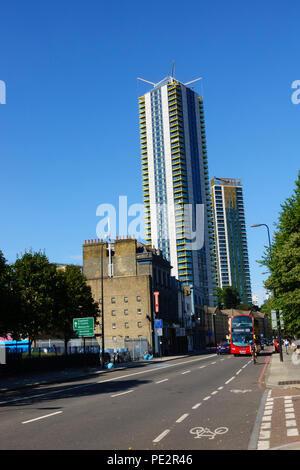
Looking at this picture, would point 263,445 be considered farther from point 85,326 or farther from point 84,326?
point 84,326

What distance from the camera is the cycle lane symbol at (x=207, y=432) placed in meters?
9.87

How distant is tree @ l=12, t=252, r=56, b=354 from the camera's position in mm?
46344

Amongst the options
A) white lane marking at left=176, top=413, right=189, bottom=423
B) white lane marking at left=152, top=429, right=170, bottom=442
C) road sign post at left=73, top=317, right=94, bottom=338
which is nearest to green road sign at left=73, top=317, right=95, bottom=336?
road sign post at left=73, top=317, right=94, bottom=338

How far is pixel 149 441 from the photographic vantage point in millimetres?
9469

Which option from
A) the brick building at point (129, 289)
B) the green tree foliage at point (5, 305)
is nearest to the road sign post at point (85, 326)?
the green tree foliage at point (5, 305)

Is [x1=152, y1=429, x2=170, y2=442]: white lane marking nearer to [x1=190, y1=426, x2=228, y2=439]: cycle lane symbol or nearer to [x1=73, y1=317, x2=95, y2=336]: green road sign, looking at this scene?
[x1=190, y1=426, x2=228, y2=439]: cycle lane symbol

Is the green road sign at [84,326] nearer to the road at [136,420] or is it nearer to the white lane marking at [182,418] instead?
the road at [136,420]

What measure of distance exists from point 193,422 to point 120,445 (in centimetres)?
325

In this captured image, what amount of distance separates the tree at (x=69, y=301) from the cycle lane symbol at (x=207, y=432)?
3986cm

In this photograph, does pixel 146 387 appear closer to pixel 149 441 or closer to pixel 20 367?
pixel 149 441

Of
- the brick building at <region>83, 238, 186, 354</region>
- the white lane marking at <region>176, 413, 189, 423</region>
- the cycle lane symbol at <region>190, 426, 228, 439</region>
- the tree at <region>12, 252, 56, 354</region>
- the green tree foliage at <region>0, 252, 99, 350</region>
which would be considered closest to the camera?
the cycle lane symbol at <region>190, 426, 228, 439</region>

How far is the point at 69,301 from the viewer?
53781 millimetres

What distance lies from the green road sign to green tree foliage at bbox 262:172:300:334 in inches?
617
